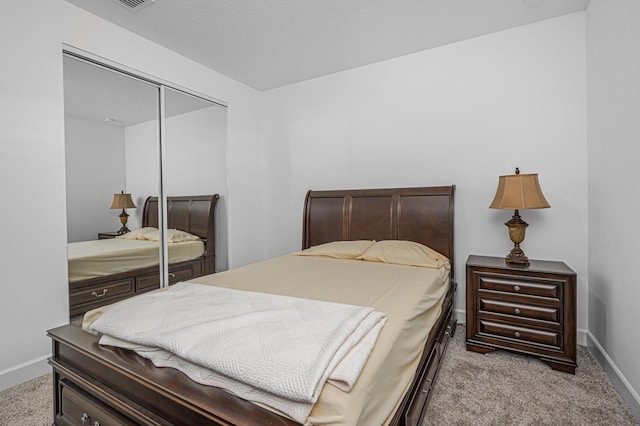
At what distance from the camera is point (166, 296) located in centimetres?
163

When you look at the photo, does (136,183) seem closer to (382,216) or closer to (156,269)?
(156,269)

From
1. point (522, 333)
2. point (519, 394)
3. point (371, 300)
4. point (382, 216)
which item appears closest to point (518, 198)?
point (522, 333)

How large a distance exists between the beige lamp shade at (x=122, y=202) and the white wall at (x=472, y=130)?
6.03 feet

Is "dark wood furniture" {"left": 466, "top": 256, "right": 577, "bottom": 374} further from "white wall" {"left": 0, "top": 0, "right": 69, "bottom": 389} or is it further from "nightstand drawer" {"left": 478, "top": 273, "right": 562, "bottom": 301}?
"white wall" {"left": 0, "top": 0, "right": 69, "bottom": 389}

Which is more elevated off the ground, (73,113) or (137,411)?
(73,113)

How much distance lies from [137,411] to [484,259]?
2.57 m

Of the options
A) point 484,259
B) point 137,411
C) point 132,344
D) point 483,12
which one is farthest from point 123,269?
point 483,12

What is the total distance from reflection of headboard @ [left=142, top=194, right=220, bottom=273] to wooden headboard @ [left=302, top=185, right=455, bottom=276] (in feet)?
3.53

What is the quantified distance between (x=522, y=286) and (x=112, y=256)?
3.29 m

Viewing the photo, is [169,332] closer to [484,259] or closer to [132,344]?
[132,344]

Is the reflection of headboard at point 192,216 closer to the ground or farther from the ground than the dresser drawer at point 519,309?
farther from the ground

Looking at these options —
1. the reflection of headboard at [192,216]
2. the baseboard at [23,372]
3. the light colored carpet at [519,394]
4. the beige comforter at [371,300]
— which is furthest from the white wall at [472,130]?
the baseboard at [23,372]

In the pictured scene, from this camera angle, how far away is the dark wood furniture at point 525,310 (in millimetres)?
2123

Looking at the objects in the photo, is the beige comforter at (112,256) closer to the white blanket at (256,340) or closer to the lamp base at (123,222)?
the lamp base at (123,222)
